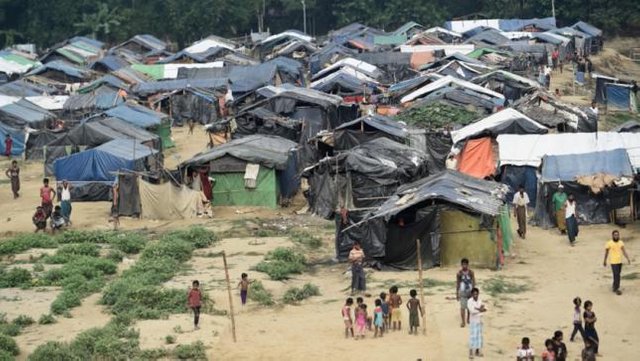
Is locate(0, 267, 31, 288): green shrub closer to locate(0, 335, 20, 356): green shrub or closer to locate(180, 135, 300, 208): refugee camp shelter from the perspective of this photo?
locate(0, 335, 20, 356): green shrub

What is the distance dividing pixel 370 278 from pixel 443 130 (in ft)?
40.0

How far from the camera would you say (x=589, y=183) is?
26.8m

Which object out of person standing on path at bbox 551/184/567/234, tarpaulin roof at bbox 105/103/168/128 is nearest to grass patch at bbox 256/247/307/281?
person standing on path at bbox 551/184/567/234

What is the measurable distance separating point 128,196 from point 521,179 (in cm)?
955

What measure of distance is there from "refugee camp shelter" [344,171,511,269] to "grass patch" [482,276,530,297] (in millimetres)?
1078

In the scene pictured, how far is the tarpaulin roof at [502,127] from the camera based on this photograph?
106 ft

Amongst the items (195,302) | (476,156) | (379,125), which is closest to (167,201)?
(379,125)

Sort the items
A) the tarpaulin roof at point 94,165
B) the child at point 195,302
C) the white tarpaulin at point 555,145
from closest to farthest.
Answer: the child at point 195,302, the white tarpaulin at point 555,145, the tarpaulin roof at point 94,165

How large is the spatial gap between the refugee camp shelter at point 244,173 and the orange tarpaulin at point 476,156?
4.60 meters

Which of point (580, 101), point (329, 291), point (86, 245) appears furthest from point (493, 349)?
point (580, 101)

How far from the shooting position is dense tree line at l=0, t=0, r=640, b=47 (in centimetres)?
8588

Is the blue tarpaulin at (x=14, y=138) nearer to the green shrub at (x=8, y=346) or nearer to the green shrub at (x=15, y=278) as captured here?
the green shrub at (x=15, y=278)

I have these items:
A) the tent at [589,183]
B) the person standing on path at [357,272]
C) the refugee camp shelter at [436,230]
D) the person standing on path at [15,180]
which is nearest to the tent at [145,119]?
the person standing on path at [15,180]

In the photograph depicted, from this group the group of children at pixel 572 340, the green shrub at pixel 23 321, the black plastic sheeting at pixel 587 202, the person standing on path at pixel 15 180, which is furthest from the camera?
the person standing on path at pixel 15 180
